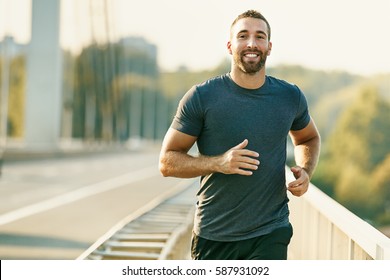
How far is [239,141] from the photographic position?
9.37ft

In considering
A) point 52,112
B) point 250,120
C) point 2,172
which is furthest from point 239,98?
point 52,112

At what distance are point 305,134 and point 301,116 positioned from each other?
157 mm

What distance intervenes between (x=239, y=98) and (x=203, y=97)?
0.39 ft

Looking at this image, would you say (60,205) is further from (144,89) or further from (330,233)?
(144,89)

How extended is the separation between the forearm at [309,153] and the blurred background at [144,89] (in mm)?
2548

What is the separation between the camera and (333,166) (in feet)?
186

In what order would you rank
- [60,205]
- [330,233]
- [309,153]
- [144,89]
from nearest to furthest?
[309,153]
[330,233]
[60,205]
[144,89]

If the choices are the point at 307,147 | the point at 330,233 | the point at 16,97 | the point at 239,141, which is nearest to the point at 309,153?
the point at 307,147

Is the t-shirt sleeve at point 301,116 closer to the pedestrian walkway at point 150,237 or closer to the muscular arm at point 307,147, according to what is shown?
the muscular arm at point 307,147

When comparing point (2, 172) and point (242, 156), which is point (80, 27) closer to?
point (2, 172)

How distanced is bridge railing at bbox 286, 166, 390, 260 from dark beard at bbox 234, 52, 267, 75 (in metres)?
0.70

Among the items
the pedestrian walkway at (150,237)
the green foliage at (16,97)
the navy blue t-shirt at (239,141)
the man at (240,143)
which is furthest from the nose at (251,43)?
the green foliage at (16,97)

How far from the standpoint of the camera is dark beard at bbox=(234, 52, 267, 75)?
2.88 m

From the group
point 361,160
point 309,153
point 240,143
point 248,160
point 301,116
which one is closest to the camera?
point 248,160
